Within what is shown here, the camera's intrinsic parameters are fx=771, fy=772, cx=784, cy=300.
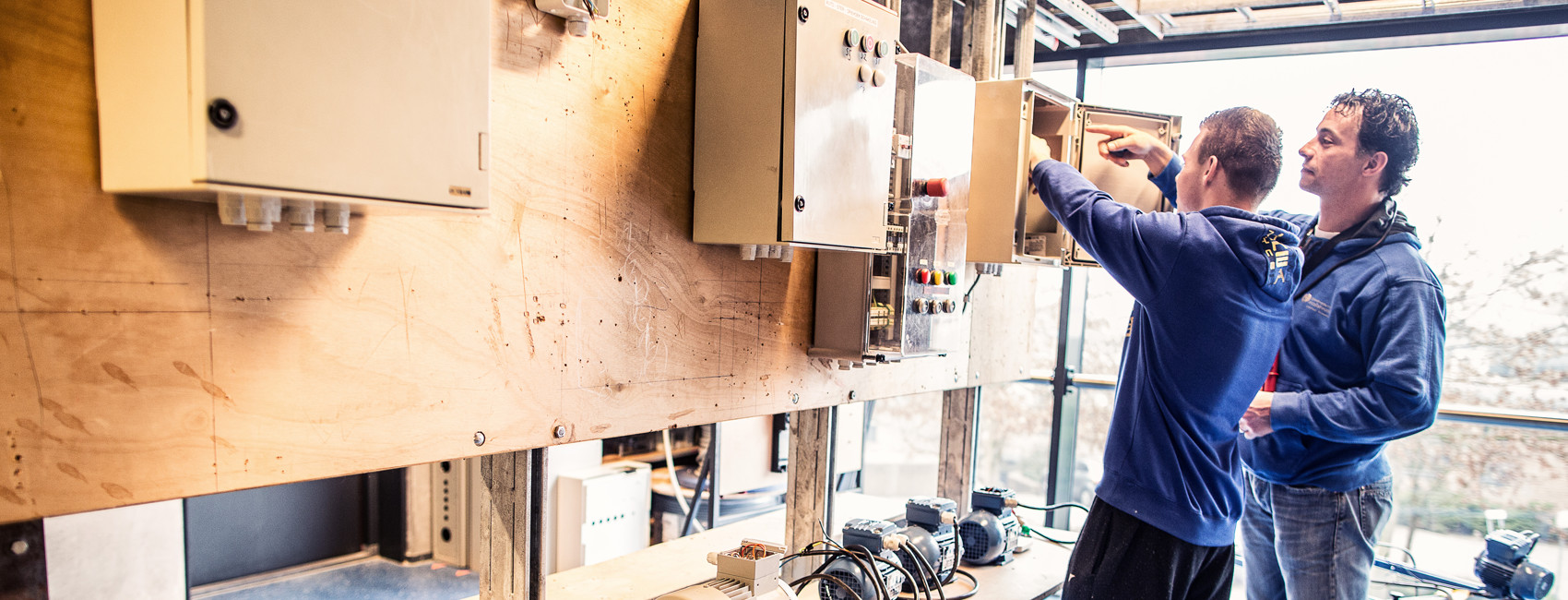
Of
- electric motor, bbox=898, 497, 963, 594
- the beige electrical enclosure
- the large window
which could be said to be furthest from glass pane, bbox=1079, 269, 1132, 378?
the beige electrical enclosure

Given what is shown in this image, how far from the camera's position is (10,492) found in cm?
84

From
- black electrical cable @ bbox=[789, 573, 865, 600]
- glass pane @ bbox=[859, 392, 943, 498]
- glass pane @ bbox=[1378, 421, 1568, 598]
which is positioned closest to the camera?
black electrical cable @ bbox=[789, 573, 865, 600]

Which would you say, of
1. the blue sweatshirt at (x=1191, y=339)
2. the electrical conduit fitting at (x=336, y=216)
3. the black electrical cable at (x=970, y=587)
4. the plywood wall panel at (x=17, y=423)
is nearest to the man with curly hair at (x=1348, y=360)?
the blue sweatshirt at (x=1191, y=339)

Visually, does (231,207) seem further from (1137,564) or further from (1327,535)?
(1327,535)

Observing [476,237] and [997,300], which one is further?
[997,300]

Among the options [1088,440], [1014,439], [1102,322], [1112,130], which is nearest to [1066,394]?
[1088,440]

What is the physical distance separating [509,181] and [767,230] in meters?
0.44

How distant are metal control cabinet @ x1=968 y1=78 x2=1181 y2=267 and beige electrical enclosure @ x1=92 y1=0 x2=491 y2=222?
1386mm

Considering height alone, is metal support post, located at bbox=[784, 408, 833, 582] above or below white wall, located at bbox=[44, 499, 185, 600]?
above

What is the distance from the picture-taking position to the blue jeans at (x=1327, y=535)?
1.92 meters

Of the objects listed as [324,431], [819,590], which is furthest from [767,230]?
[819,590]

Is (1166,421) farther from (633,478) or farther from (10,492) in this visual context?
(633,478)

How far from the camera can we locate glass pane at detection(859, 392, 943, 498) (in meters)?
5.60

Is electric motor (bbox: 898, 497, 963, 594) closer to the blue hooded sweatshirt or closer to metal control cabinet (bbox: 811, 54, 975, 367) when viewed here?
metal control cabinet (bbox: 811, 54, 975, 367)
